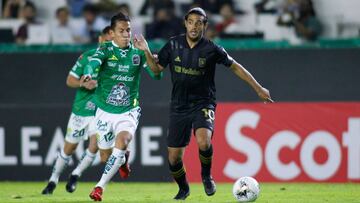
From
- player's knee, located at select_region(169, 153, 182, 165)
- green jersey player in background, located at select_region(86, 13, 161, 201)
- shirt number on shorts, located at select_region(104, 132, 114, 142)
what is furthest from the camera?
shirt number on shorts, located at select_region(104, 132, 114, 142)

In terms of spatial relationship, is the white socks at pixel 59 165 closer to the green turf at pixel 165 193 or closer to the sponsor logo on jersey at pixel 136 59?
the green turf at pixel 165 193

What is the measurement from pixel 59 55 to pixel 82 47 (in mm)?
486

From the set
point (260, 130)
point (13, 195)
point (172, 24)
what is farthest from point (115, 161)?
point (172, 24)

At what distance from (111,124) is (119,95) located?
0.38 meters

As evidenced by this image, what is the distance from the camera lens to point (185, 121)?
11312mm

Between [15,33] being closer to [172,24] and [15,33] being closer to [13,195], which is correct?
[172,24]

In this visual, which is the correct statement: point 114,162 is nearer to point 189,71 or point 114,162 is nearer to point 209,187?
point 209,187

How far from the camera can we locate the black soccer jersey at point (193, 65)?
1128cm

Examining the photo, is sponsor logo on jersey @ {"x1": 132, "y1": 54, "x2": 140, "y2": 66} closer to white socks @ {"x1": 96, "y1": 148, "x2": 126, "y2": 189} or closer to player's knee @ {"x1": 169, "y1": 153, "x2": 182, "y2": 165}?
white socks @ {"x1": 96, "y1": 148, "x2": 126, "y2": 189}

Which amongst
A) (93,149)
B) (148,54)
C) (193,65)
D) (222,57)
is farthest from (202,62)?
(93,149)

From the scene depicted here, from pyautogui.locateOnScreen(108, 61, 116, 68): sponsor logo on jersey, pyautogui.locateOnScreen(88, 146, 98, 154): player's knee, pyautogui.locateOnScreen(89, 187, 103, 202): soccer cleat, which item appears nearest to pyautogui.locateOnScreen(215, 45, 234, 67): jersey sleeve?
pyautogui.locateOnScreen(108, 61, 116, 68): sponsor logo on jersey

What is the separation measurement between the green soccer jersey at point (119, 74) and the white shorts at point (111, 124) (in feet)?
0.23

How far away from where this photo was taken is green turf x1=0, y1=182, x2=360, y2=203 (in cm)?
1183

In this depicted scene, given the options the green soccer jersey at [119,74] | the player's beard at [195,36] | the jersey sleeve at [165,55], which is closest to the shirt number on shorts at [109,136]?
the green soccer jersey at [119,74]
